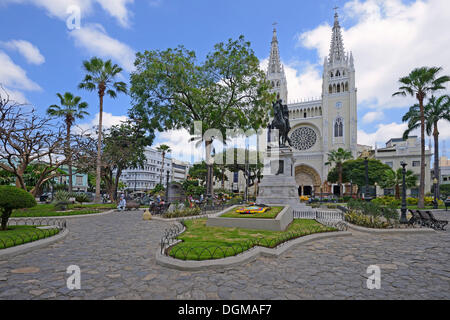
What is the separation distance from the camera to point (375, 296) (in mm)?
4066

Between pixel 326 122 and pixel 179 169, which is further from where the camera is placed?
pixel 179 169

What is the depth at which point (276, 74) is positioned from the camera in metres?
70.4

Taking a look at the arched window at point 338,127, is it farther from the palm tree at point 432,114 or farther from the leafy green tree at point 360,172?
the palm tree at point 432,114

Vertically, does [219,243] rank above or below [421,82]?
below

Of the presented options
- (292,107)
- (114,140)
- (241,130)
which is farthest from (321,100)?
(114,140)

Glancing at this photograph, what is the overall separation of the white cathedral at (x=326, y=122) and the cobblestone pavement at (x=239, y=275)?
5389cm

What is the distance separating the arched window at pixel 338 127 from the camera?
60.4 m

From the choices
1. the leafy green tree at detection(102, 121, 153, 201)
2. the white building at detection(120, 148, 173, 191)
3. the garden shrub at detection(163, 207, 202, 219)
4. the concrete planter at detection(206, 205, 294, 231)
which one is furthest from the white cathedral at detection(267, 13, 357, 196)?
the concrete planter at detection(206, 205, 294, 231)

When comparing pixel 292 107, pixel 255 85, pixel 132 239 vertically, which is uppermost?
pixel 292 107

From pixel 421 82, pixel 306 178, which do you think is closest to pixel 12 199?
pixel 421 82

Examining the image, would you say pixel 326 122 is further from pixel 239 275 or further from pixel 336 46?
pixel 239 275

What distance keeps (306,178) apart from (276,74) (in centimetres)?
3067
